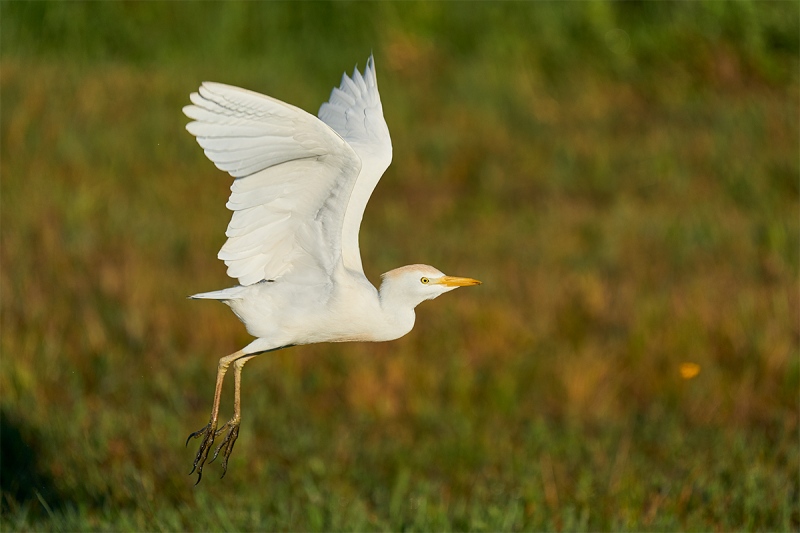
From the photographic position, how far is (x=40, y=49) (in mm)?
11344

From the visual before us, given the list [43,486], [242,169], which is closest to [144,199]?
[43,486]

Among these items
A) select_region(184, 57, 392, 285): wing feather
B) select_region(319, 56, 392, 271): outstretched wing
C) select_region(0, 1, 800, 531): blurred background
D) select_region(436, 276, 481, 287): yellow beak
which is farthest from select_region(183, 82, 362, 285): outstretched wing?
select_region(0, 1, 800, 531): blurred background

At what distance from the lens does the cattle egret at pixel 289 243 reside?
1.91m

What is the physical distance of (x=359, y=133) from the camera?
8.91 feet

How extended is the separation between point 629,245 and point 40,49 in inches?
250

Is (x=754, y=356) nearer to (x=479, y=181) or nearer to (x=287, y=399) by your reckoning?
(x=287, y=399)

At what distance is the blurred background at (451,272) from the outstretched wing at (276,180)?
127cm

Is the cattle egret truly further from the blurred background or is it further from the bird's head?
the blurred background

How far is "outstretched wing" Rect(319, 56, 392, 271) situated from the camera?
7.55 feet

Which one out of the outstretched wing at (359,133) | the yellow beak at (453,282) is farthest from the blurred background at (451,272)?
the yellow beak at (453,282)

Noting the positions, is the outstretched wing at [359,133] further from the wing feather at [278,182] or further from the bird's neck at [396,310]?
the bird's neck at [396,310]

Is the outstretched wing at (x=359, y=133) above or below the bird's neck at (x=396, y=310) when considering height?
above

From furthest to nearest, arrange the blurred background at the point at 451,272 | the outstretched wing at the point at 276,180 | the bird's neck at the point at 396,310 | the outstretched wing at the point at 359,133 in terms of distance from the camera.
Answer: the blurred background at the point at 451,272 < the outstretched wing at the point at 359,133 < the outstretched wing at the point at 276,180 < the bird's neck at the point at 396,310

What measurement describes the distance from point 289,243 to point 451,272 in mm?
4866
